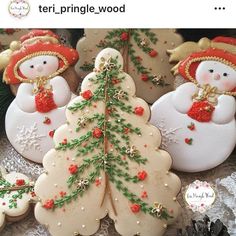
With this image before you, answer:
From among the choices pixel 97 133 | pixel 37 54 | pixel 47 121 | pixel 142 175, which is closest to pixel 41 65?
pixel 37 54

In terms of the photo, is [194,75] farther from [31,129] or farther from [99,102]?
[31,129]

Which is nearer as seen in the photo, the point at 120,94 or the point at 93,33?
the point at 120,94

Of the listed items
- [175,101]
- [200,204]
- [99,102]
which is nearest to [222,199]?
[200,204]

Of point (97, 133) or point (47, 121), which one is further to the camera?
point (47, 121)
